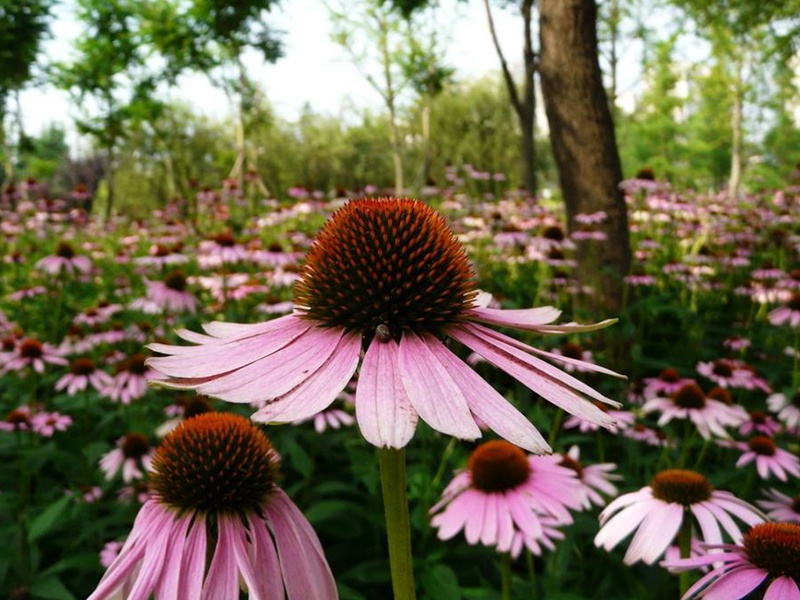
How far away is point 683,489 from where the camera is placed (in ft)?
3.50

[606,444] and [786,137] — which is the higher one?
[786,137]

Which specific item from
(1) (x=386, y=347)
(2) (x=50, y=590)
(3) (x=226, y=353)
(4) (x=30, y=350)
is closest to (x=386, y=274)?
(1) (x=386, y=347)

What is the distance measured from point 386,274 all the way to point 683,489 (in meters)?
0.72

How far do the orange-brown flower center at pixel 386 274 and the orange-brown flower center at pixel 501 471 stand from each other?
708 millimetres

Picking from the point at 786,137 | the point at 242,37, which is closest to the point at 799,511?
the point at 242,37

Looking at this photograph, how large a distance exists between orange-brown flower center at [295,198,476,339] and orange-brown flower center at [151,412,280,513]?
0.66ft

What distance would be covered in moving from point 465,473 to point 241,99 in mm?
9908

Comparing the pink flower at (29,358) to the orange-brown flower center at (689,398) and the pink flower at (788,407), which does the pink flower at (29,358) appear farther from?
the pink flower at (788,407)

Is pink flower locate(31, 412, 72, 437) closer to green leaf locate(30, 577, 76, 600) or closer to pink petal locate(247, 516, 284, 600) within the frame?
green leaf locate(30, 577, 76, 600)

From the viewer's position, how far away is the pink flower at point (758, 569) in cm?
62

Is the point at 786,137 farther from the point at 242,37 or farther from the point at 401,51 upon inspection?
the point at 242,37

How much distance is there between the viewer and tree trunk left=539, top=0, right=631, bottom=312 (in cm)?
368

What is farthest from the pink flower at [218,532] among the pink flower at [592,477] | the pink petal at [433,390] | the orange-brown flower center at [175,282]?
the orange-brown flower center at [175,282]

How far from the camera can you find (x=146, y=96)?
12578 millimetres
